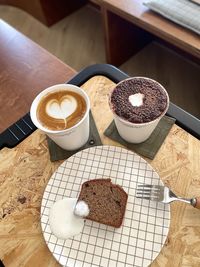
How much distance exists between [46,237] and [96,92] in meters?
0.40

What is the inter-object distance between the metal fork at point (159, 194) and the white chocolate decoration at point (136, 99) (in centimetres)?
18

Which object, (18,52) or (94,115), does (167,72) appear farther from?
(94,115)

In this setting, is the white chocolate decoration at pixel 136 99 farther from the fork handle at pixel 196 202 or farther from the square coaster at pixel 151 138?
the fork handle at pixel 196 202

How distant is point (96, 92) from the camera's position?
2.69ft

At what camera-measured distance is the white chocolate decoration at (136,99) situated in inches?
25.6

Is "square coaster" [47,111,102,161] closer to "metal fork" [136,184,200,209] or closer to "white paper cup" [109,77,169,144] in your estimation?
"white paper cup" [109,77,169,144]

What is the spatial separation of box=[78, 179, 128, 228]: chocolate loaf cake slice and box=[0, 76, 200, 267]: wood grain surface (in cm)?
11

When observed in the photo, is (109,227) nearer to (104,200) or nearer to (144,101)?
(104,200)

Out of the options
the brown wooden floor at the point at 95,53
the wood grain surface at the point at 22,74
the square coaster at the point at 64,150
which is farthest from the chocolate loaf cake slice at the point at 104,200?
the brown wooden floor at the point at 95,53

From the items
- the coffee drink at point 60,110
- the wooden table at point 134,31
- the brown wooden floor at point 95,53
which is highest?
the coffee drink at point 60,110

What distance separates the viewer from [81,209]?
1.98ft

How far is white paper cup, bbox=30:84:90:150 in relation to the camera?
64 cm

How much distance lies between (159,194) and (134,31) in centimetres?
126

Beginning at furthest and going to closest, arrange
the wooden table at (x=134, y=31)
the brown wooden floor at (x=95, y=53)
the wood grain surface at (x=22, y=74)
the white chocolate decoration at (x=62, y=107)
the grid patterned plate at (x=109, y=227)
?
the brown wooden floor at (x=95, y=53), the wooden table at (x=134, y=31), the wood grain surface at (x=22, y=74), the white chocolate decoration at (x=62, y=107), the grid patterned plate at (x=109, y=227)
